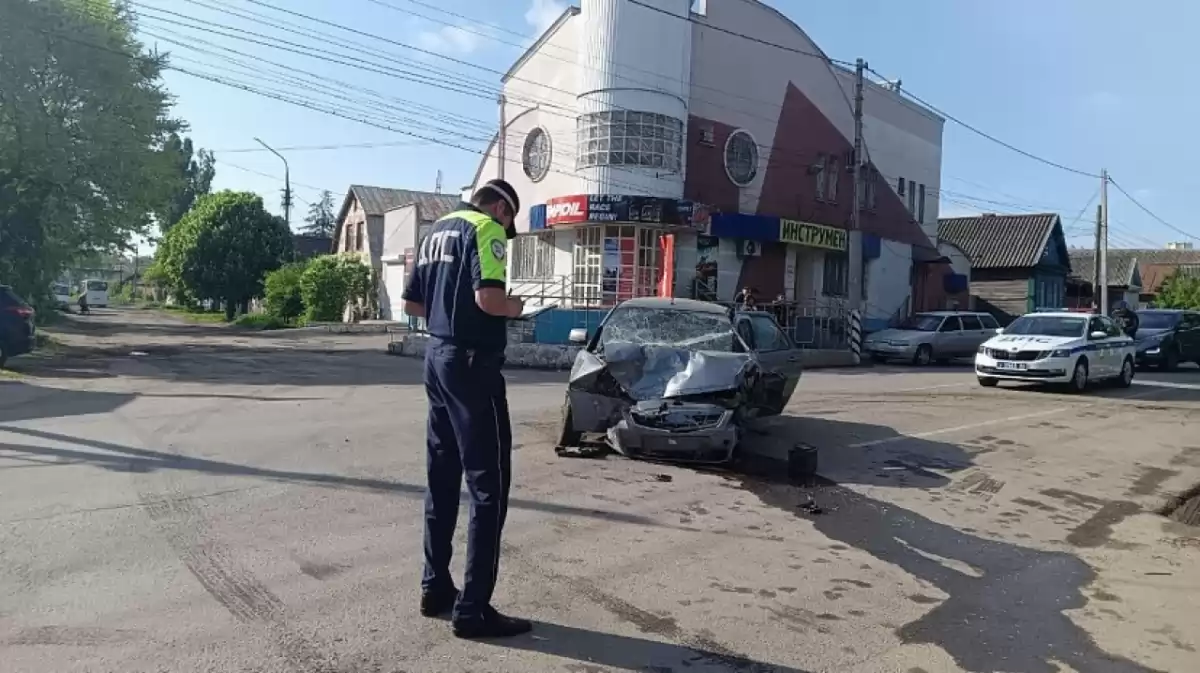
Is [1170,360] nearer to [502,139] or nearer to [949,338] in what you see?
[949,338]

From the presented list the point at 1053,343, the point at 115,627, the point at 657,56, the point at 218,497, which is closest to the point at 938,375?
the point at 1053,343

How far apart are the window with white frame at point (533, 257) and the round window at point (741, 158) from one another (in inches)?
246

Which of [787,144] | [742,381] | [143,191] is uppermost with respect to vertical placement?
[787,144]

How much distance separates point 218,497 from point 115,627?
2607mm

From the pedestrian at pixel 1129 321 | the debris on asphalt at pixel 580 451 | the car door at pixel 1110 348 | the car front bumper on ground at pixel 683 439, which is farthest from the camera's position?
the pedestrian at pixel 1129 321

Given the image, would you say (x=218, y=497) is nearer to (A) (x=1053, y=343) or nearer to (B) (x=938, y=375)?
(A) (x=1053, y=343)

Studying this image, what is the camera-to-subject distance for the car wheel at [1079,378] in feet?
55.6

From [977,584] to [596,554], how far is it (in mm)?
2315

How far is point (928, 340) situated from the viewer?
26.3 meters

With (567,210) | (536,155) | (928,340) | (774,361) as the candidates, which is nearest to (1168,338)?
(928,340)

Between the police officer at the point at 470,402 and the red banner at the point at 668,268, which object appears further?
the red banner at the point at 668,268

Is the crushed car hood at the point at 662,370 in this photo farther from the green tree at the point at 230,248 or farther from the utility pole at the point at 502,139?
the green tree at the point at 230,248

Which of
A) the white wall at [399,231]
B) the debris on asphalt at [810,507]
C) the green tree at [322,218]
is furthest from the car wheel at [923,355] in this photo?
the green tree at [322,218]

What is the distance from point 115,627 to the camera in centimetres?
405
